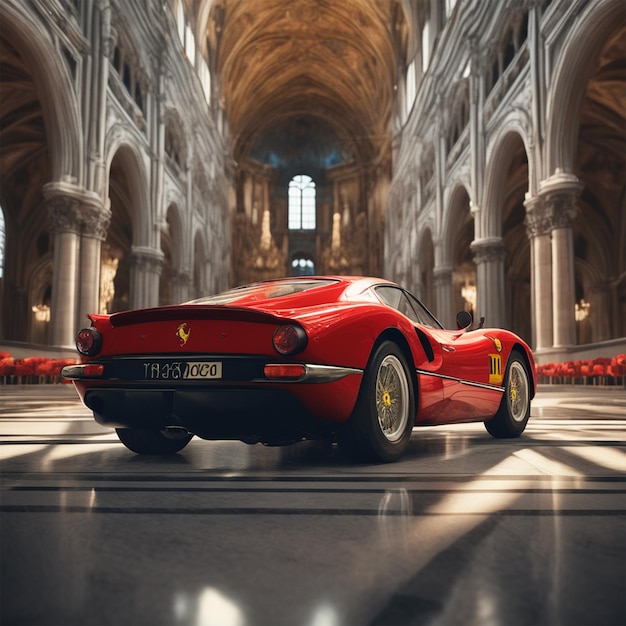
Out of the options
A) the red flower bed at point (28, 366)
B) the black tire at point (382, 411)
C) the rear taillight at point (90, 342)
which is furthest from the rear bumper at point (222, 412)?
the red flower bed at point (28, 366)

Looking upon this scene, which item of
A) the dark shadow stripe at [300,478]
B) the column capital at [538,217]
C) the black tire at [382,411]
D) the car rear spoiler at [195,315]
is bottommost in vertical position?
the dark shadow stripe at [300,478]

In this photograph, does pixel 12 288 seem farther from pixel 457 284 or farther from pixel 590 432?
pixel 590 432

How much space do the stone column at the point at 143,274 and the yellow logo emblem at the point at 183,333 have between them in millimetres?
22055

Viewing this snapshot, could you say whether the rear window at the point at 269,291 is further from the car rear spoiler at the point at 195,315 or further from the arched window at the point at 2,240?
the arched window at the point at 2,240

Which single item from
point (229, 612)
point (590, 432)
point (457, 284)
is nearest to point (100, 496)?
point (229, 612)

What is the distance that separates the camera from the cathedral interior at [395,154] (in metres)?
17.2

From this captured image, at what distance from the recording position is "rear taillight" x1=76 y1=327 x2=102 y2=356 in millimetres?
3576

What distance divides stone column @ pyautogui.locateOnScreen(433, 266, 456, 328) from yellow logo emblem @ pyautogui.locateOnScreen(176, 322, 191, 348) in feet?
84.2

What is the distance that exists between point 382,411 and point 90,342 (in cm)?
167

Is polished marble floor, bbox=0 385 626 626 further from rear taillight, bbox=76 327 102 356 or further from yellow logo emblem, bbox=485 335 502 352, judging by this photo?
yellow logo emblem, bbox=485 335 502 352

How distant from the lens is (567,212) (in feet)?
55.5

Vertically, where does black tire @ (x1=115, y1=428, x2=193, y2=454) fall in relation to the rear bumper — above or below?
below

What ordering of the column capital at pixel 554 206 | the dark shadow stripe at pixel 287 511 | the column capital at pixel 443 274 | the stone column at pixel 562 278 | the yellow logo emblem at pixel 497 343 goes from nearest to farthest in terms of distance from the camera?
the dark shadow stripe at pixel 287 511, the yellow logo emblem at pixel 497 343, the column capital at pixel 554 206, the stone column at pixel 562 278, the column capital at pixel 443 274

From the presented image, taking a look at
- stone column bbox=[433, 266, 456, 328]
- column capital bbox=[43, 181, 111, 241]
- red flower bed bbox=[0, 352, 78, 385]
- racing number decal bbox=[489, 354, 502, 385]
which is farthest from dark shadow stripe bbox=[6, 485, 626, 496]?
stone column bbox=[433, 266, 456, 328]
